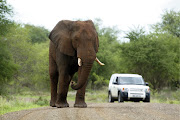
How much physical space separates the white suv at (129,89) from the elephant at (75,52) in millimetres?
7305

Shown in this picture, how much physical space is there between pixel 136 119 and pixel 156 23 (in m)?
57.8

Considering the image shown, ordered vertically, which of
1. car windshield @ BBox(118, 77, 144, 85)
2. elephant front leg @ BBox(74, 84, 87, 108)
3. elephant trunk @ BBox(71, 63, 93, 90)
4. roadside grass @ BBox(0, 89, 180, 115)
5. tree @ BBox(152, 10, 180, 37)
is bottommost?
roadside grass @ BBox(0, 89, 180, 115)

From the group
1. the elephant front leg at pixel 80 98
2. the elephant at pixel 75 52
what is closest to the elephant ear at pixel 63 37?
the elephant at pixel 75 52

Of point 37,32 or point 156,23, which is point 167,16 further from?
point 37,32

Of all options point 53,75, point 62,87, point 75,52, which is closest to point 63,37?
point 75,52

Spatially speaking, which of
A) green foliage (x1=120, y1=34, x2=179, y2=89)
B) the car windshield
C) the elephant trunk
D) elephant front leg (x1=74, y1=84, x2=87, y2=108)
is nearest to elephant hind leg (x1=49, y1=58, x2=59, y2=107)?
elephant front leg (x1=74, y1=84, x2=87, y2=108)

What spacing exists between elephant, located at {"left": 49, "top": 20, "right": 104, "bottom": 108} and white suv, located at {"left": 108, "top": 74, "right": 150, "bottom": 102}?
24.0ft

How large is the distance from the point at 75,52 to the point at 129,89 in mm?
8602

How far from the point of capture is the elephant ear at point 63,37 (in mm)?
12542

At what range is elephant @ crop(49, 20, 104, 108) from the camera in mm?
11727

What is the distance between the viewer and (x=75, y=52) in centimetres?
1255

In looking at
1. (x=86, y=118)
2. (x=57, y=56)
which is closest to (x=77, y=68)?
(x=57, y=56)

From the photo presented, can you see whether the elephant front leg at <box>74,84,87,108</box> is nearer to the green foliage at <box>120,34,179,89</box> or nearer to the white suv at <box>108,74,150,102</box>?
the white suv at <box>108,74,150,102</box>

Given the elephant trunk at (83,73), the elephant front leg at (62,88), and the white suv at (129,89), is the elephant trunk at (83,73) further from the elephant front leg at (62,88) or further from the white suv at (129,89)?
the white suv at (129,89)
